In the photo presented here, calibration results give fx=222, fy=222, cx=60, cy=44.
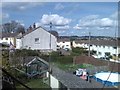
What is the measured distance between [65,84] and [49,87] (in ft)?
1.14

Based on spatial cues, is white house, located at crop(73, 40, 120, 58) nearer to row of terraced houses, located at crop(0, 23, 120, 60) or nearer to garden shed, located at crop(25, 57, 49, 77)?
row of terraced houses, located at crop(0, 23, 120, 60)

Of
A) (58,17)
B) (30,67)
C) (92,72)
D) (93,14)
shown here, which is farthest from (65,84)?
(92,72)

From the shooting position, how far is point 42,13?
62.7 inches

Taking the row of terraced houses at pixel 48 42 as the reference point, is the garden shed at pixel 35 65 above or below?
below

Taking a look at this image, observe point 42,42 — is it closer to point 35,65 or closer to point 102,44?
point 102,44

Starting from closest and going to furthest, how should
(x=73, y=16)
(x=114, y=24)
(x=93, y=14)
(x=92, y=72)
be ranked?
1. (x=114, y=24)
2. (x=93, y=14)
3. (x=73, y=16)
4. (x=92, y=72)

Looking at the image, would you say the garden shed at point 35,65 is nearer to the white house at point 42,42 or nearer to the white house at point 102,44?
the white house at point 42,42

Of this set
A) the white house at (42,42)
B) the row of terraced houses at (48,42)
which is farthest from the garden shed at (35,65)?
the white house at (42,42)

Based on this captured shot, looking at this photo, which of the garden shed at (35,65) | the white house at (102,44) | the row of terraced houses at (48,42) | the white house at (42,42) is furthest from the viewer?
the white house at (42,42)

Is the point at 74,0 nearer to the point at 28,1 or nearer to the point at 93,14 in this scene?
the point at 28,1

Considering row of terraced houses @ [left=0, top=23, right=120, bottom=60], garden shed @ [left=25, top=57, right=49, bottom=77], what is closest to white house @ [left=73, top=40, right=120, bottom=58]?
row of terraced houses @ [left=0, top=23, right=120, bottom=60]

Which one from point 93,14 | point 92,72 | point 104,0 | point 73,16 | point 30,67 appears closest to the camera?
point 104,0

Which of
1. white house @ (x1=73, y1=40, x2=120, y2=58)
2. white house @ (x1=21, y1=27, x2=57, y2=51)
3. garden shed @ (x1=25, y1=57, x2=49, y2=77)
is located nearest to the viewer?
garden shed @ (x1=25, y1=57, x2=49, y2=77)

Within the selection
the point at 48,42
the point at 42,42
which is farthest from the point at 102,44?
the point at 48,42
